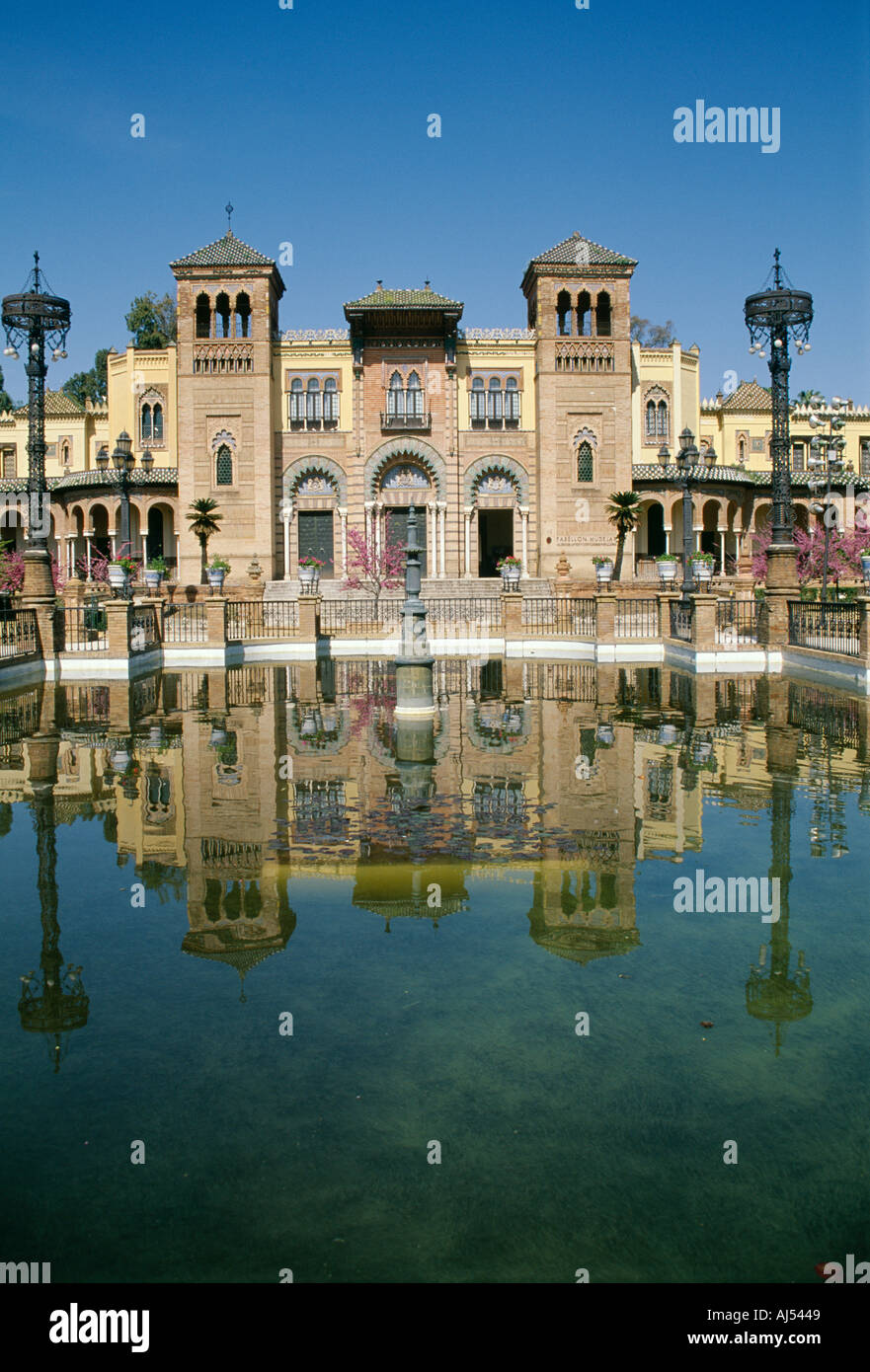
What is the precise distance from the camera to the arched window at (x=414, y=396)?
3897 centimetres

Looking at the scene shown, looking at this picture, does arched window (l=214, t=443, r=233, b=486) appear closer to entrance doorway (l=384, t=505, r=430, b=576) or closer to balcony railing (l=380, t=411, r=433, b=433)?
balcony railing (l=380, t=411, r=433, b=433)

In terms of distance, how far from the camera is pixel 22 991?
17.5 feet

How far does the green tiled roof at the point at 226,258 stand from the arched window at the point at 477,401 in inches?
326

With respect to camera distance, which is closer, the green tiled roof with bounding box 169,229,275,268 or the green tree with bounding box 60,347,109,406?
the green tiled roof with bounding box 169,229,275,268

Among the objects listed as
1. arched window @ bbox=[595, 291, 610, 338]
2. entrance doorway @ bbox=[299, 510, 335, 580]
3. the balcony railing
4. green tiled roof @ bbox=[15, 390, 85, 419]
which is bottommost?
entrance doorway @ bbox=[299, 510, 335, 580]

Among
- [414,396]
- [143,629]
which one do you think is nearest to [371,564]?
[414,396]

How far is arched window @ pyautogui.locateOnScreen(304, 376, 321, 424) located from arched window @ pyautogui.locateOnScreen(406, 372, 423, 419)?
3.34 metres

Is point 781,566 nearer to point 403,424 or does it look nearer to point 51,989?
point 51,989

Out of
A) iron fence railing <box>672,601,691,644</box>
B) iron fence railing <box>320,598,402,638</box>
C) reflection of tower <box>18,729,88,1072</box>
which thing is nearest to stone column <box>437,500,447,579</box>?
iron fence railing <box>320,598,402,638</box>

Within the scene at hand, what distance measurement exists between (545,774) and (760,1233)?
7.07 metres

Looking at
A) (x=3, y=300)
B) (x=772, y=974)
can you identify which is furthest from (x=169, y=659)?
(x=772, y=974)

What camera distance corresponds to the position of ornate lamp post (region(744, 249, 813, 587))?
21875mm

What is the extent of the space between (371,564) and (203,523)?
590 cm

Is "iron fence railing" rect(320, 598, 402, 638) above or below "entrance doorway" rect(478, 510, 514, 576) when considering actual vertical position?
below
